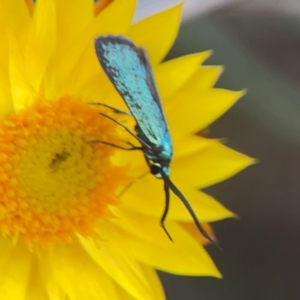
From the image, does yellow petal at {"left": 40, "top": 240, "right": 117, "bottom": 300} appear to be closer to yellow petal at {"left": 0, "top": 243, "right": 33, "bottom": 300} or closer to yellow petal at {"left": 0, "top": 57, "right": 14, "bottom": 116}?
yellow petal at {"left": 0, "top": 243, "right": 33, "bottom": 300}

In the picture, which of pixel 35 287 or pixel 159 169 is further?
pixel 35 287

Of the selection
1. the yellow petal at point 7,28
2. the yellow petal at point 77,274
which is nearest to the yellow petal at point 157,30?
the yellow petal at point 7,28

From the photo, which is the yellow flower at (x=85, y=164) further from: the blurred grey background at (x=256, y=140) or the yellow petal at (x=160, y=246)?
the blurred grey background at (x=256, y=140)

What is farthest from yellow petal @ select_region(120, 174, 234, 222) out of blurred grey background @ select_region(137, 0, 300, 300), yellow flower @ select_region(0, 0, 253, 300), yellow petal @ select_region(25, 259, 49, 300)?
blurred grey background @ select_region(137, 0, 300, 300)

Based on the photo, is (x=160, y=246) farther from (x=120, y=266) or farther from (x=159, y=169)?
(x=159, y=169)

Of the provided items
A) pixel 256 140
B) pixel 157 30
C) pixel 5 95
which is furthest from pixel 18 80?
pixel 256 140

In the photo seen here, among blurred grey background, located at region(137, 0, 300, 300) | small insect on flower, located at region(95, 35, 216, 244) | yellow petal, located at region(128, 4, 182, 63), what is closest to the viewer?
→ small insect on flower, located at region(95, 35, 216, 244)

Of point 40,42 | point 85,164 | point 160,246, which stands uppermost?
point 40,42
